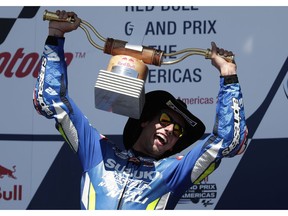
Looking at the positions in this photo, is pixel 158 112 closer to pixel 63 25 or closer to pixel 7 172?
pixel 63 25

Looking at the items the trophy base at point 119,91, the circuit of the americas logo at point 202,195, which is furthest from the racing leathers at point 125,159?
the circuit of the americas logo at point 202,195

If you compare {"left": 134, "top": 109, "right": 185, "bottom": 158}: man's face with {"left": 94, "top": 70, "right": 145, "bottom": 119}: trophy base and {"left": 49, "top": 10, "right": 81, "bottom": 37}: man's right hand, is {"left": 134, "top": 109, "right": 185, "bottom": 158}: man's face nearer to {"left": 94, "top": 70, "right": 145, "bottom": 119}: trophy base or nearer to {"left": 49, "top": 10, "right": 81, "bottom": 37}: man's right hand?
{"left": 94, "top": 70, "right": 145, "bottom": 119}: trophy base

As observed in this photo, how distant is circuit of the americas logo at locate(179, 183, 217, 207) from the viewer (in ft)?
16.2

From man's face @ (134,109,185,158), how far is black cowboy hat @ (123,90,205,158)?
24mm

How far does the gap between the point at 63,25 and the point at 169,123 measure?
537mm

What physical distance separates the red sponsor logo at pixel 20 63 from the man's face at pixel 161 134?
3.95ft

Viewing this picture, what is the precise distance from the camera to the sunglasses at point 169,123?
13.0 feet

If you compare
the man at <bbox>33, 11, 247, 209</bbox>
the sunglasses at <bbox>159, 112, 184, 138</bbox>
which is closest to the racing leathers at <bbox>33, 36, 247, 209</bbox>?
the man at <bbox>33, 11, 247, 209</bbox>

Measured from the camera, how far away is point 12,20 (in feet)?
17.0

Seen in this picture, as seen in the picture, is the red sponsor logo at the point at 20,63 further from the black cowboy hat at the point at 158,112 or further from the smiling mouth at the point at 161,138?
the smiling mouth at the point at 161,138

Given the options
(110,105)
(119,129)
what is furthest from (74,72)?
(110,105)

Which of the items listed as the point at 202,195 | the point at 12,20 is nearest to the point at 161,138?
the point at 202,195

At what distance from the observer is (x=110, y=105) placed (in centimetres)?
372

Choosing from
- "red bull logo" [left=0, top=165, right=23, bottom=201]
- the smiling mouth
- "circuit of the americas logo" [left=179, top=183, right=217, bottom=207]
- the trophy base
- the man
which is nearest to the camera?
the trophy base
